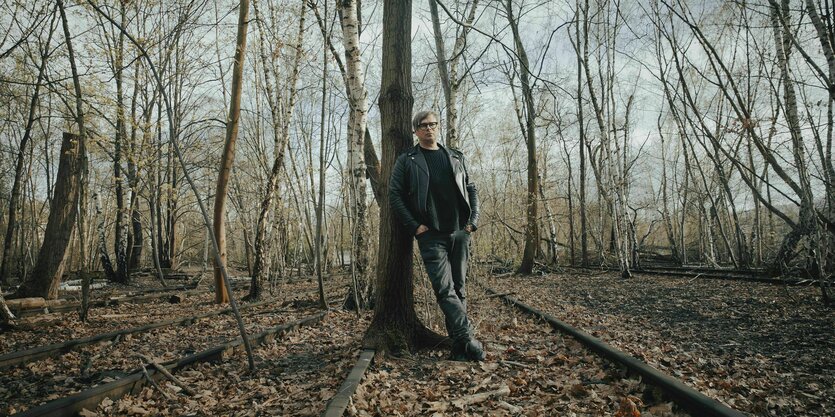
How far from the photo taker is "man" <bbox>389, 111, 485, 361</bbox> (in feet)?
13.8

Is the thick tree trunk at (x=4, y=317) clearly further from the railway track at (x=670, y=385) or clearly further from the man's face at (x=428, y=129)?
the railway track at (x=670, y=385)

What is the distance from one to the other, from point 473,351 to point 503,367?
0.30m

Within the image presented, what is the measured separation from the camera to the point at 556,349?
484 cm

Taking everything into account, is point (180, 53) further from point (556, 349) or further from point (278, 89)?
point (556, 349)

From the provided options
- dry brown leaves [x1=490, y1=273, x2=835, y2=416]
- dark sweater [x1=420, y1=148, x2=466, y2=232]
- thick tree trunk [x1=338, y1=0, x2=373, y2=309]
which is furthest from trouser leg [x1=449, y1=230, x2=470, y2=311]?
thick tree trunk [x1=338, y1=0, x2=373, y2=309]

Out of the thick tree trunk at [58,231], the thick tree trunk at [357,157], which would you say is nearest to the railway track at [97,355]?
the thick tree trunk at [357,157]

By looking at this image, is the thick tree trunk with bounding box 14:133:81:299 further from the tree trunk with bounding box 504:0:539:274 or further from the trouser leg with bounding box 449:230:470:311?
the tree trunk with bounding box 504:0:539:274

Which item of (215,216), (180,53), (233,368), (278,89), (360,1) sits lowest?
(233,368)

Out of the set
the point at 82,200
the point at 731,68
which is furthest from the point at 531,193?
the point at 82,200

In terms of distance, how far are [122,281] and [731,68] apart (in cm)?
2416

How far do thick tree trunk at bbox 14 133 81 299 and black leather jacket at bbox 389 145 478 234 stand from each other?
817 cm

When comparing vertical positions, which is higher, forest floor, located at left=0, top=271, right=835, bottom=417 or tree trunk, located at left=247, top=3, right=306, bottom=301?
tree trunk, located at left=247, top=3, right=306, bottom=301

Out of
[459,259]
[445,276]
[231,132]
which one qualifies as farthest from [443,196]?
[231,132]

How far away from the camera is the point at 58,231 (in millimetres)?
9273
